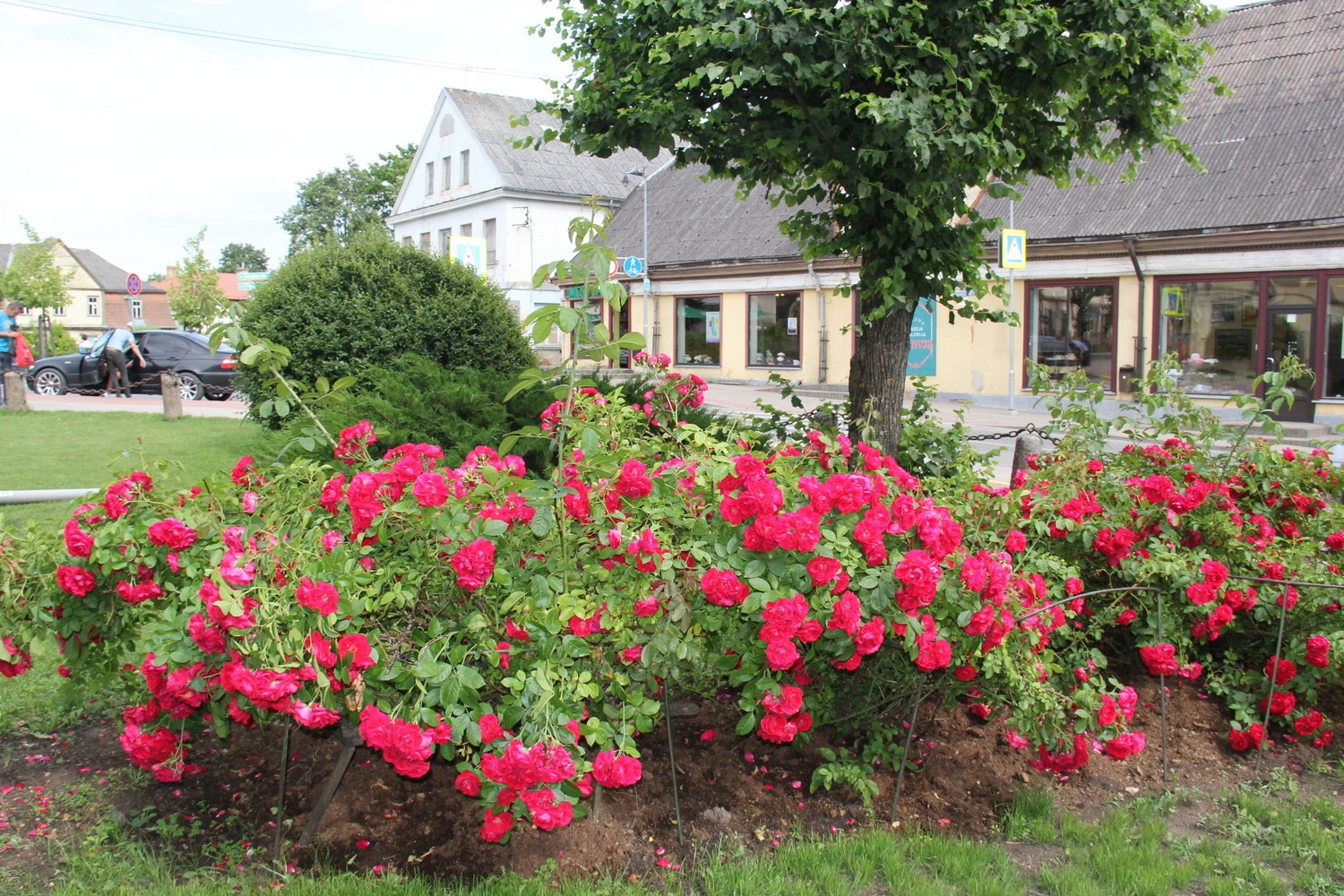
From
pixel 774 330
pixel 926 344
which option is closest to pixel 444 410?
pixel 926 344

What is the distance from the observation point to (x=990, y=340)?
21.3 metres

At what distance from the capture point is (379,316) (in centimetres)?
997

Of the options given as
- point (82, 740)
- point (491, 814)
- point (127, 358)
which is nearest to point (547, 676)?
point (491, 814)

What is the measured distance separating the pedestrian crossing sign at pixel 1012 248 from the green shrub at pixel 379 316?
10004 millimetres

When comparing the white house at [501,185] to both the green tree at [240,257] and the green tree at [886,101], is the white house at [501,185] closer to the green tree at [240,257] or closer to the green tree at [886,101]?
the green tree at [886,101]

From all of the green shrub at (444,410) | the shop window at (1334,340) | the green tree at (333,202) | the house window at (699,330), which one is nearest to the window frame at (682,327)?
the house window at (699,330)

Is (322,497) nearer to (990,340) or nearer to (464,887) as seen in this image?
(464,887)

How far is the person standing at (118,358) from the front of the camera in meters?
19.8

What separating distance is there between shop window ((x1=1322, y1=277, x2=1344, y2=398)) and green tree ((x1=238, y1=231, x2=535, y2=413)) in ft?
46.7

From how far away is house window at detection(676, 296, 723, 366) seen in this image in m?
27.6

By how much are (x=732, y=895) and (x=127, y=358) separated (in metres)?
22.0

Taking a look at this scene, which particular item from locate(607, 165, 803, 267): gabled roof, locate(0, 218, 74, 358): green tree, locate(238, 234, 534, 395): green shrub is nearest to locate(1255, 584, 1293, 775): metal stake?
locate(238, 234, 534, 395): green shrub

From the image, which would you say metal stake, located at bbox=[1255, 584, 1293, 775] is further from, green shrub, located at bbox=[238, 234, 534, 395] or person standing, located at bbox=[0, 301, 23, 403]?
person standing, located at bbox=[0, 301, 23, 403]

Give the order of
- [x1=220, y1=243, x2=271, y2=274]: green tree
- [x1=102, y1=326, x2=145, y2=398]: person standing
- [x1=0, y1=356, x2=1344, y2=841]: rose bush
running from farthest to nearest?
[x1=220, y1=243, x2=271, y2=274]: green tree → [x1=102, y1=326, x2=145, y2=398]: person standing → [x1=0, y1=356, x2=1344, y2=841]: rose bush
